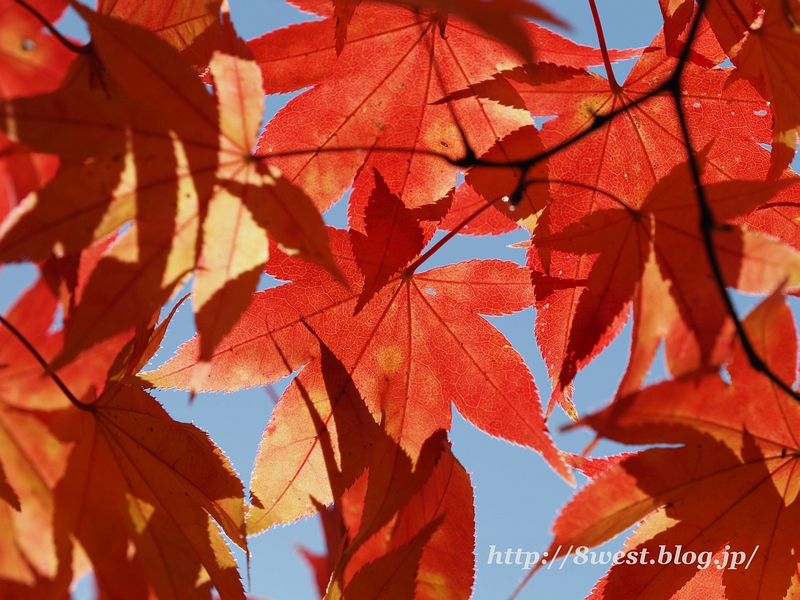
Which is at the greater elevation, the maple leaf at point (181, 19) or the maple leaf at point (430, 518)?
the maple leaf at point (181, 19)

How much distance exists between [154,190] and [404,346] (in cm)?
53

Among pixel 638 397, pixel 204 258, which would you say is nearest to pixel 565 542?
pixel 638 397

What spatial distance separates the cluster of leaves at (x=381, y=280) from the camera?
2.44 feet

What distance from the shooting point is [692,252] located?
0.79 meters

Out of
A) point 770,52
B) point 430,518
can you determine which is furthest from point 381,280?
point 770,52

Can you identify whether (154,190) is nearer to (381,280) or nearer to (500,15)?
(381,280)

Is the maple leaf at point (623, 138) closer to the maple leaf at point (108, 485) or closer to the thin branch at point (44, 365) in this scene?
the maple leaf at point (108, 485)

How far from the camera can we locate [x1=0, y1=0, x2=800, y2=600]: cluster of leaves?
75 centimetres

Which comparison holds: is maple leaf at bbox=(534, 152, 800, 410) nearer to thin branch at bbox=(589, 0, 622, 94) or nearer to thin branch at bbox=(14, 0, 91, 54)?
thin branch at bbox=(589, 0, 622, 94)

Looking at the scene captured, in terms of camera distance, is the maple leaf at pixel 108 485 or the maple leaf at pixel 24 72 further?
the maple leaf at pixel 108 485

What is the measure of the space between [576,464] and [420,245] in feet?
1.47

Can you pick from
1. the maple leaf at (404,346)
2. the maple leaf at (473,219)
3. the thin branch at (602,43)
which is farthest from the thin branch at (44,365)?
the thin branch at (602,43)

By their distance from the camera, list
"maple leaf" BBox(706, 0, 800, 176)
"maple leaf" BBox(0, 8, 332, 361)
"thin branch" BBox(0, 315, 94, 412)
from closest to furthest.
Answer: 1. "maple leaf" BBox(0, 8, 332, 361)
2. "thin branch" BBox(0, 315, 94, 412)
3. "maple leaf" BBox(706, 0, 800, 176)

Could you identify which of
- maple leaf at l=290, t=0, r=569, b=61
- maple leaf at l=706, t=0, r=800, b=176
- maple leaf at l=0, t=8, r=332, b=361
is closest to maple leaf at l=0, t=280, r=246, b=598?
maple leaf at l=0, t=8, r=332, b=361
